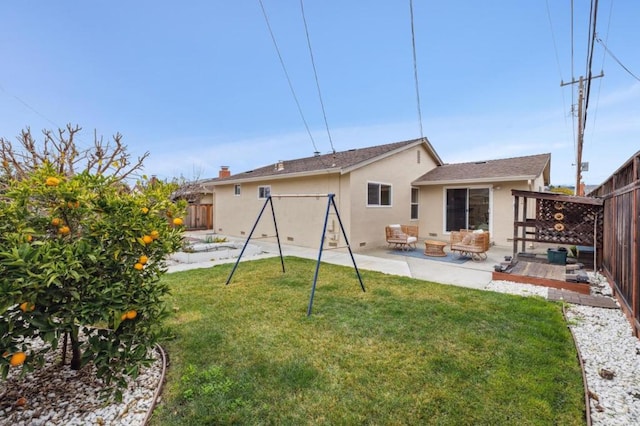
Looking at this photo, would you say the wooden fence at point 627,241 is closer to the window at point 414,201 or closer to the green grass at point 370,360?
the green grass at point 370,360

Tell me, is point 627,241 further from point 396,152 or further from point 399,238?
point 396,152

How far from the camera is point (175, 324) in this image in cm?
404

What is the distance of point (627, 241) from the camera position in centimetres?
426

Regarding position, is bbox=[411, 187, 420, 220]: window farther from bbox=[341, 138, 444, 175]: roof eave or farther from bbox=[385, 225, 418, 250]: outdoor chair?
bbox=[385, 225, 418, 250]: outdoor chair

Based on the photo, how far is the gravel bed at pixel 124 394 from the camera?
227 cm

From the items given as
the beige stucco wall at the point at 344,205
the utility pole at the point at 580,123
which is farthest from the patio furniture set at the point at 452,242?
the utility pole at the point at 580,123

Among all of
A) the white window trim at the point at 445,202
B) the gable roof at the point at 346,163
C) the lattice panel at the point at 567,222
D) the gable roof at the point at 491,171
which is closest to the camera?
the lattice panel at the point at 567,222

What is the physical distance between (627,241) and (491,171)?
7.73 meters

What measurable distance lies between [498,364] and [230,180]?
13614 mm

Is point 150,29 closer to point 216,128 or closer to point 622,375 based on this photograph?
point 216,128

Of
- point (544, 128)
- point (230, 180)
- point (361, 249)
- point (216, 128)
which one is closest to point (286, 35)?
point (361, 249)

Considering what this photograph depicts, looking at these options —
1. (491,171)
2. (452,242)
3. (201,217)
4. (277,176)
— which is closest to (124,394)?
(452,242)

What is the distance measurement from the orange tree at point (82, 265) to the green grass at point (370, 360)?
0.76 meters

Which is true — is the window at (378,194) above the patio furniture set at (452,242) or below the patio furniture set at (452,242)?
above
